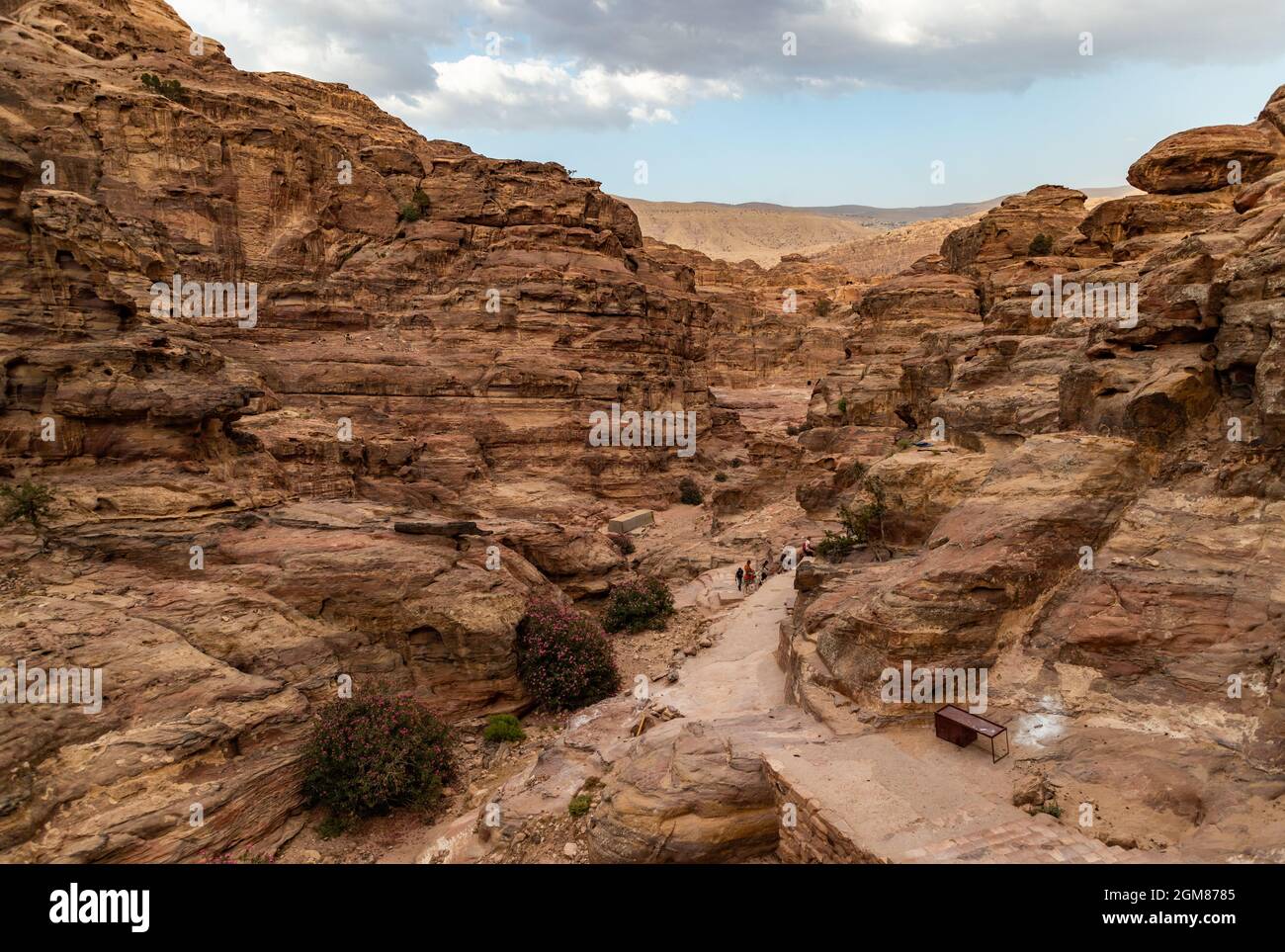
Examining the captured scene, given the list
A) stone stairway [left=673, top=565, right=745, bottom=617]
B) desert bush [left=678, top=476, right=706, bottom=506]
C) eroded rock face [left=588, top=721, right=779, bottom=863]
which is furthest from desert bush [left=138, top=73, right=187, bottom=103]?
eroded rock face [left=588, top=721, right=779, bottom=863]

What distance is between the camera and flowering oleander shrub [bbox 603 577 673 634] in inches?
812

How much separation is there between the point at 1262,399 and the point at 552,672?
46.4ft

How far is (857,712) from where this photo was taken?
10273mm

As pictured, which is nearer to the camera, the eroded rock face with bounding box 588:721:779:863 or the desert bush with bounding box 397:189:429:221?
the eroded rock face with bounding box 588:721:779:863

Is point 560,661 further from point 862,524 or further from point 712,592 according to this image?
point 862,524

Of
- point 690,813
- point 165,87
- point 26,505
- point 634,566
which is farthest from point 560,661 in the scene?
point 165,87

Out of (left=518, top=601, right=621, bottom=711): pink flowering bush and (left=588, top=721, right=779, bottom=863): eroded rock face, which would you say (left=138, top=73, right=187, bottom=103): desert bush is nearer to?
(left=518, top=601, right=621, bottom=711): pink flowering bush

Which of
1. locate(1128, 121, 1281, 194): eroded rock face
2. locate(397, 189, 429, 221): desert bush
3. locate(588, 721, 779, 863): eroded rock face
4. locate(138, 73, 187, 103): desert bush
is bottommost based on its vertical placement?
Result: locate(588, 721, 779, 863): eroded rock face

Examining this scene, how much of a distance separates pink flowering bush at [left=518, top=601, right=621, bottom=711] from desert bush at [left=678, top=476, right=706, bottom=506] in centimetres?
1808

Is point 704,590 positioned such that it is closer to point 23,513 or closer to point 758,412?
point 23,513

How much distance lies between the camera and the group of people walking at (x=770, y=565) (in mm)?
22547

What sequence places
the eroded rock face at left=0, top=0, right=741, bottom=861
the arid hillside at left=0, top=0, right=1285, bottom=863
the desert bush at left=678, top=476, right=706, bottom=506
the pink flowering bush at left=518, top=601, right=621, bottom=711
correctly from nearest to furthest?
the arid hillside at left=0, top=0, right=1285, bottom=863, the eroded rock face at left=0, top=0, right=741, bottom=861, the pink flowering bush at left=518, top=601, right=621, bottom=711, the desert bush at left=678, top=476, right=706, bottom=506

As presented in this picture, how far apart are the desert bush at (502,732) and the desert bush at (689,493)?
2092cm

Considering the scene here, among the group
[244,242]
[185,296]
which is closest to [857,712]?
[185,296]
